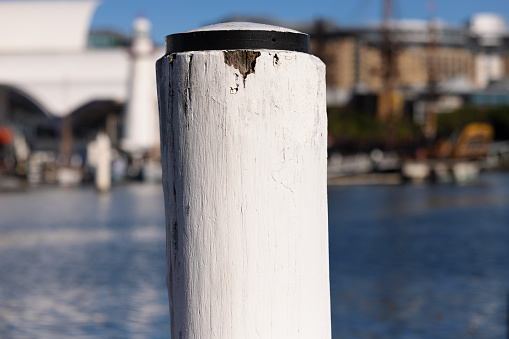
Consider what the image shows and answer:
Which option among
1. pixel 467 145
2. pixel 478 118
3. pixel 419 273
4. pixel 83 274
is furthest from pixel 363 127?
pixel 83 274

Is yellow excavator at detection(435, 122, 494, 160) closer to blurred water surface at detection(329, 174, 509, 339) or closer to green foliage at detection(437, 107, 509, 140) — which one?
blurred water surface at detection(329, 174, 509, 339)

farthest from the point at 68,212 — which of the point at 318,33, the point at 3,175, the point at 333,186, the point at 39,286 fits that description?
the point at 318,33

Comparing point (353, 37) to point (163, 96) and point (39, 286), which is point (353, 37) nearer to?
point (39, 286)

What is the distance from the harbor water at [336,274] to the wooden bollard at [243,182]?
623 cm

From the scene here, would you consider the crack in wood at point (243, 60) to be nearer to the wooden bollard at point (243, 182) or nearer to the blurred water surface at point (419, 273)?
the wooden bollard at point (243, 182)

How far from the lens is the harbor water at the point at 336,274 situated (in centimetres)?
840

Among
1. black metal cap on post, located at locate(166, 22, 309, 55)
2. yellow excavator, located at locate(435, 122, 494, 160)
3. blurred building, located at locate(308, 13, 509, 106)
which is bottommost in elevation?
yellow excavator, located at locate(435, 122, 494, 160)

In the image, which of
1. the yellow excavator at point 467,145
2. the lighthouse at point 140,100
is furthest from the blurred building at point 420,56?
the yellow excavator at point 467,145

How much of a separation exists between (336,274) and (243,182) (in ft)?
35.8

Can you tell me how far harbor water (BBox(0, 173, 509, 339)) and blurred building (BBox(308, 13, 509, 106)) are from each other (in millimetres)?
72861

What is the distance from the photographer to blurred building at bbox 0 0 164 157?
212 feet

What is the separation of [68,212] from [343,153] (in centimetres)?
3445

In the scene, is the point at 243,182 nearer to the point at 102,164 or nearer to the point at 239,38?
the point at 239,38

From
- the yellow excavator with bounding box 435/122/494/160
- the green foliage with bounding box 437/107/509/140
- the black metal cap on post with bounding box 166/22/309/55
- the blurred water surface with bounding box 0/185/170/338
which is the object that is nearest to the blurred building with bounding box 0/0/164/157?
the yellow excavator with bounding box 435/122/494/160
